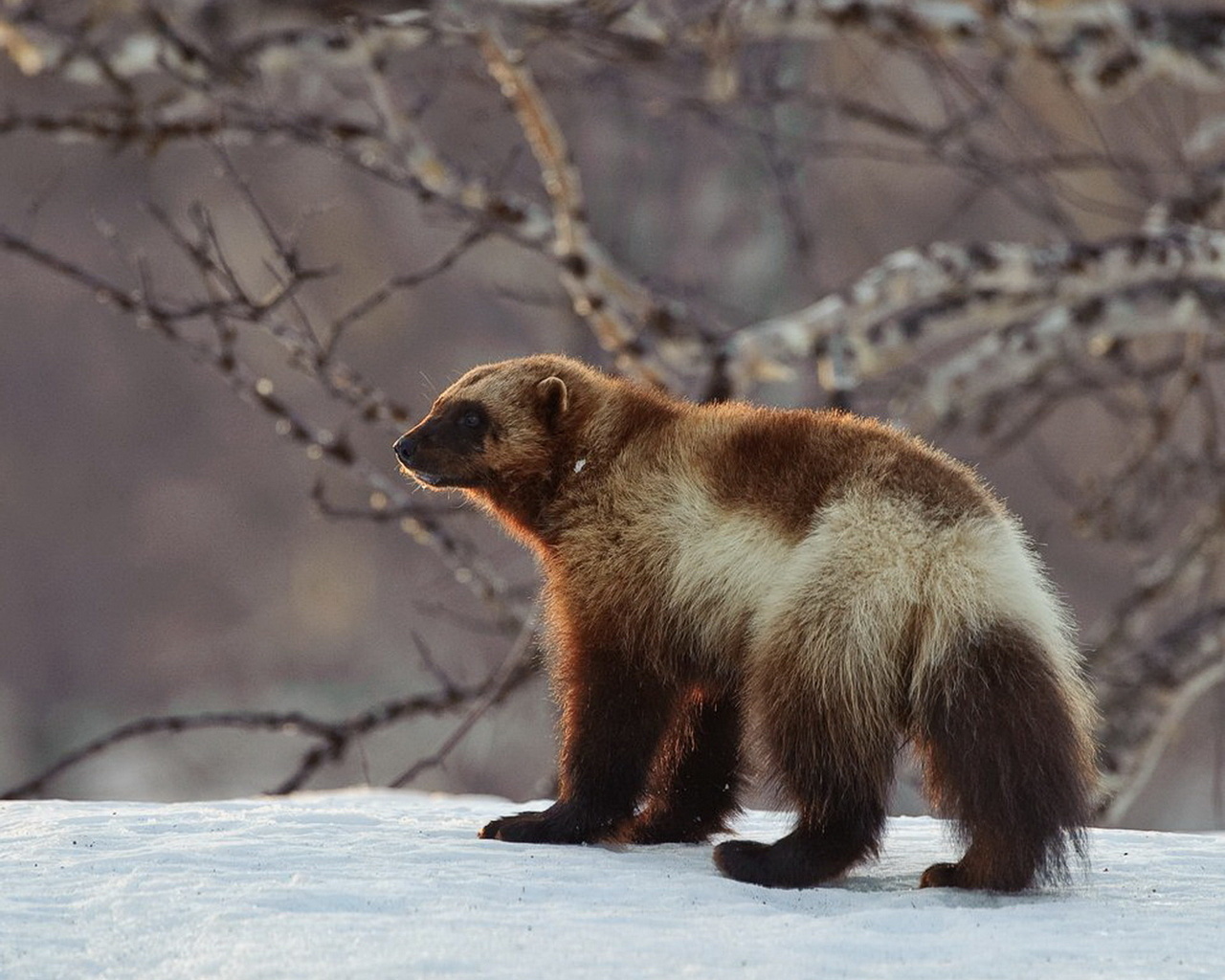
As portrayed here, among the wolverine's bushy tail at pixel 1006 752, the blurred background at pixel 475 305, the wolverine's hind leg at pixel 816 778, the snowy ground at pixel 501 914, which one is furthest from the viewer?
the blurred background at pixel 475 305

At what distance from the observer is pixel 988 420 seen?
23.4 ft

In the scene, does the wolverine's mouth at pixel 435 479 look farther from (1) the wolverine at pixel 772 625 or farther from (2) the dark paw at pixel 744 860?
(2) the dark paw at pixel 744 860

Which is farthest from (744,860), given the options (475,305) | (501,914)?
(475,305)

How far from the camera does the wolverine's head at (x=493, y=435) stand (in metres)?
3.76

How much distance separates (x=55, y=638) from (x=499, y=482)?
16968 millimetres

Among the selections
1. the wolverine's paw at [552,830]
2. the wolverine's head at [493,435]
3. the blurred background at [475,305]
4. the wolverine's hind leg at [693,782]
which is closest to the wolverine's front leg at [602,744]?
the wolverine's paw at [552,830]

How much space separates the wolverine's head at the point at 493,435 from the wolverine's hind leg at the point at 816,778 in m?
0.74

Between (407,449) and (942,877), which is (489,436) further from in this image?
(942,877)

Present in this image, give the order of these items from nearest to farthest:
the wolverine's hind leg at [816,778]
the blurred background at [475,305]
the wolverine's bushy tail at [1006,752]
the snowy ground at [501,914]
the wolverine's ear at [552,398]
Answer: the snowy ground at [501,914], the wolverine's bushy tail at [1006,752], the wolverine's hind leg at [816,778], the wolverine's ear at [552,398], the blurred background at [475,305]

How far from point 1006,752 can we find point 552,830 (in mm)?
948

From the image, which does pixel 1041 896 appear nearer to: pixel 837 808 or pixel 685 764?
pixel 837 808

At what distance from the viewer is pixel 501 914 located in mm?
2930

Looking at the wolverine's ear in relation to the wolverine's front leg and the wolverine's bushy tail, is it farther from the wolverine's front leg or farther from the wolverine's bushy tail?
the wolverine's bushy tail

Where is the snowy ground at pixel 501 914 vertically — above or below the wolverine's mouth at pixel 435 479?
below
